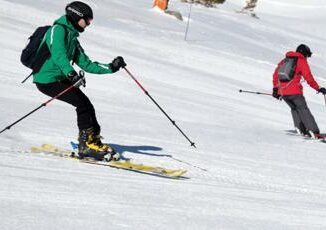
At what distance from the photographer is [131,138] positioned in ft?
31.6

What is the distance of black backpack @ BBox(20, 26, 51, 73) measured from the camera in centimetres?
700

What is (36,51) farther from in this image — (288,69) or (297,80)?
(297,80)

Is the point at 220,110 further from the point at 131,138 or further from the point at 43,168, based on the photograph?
the point at 43,168

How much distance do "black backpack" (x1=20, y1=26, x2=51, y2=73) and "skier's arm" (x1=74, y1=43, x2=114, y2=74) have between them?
493 millimetres

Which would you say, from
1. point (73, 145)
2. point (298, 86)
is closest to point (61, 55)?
point (73, 145)

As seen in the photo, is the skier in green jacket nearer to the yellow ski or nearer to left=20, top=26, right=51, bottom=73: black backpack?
left=20, top=26, right=51, bottom=73: black backpack

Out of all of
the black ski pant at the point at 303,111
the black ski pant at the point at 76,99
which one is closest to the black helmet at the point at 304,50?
the black ski pant at the point at 303,111

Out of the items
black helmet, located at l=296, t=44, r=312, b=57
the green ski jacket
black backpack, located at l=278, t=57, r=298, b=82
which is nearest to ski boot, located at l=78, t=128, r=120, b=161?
the green ski jacket

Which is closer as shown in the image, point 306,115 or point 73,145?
point 73,145

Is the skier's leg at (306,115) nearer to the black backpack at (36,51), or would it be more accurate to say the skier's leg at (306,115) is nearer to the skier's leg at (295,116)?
the skier's leg at (295,116)

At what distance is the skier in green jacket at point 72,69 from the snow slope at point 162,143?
1.80 ft

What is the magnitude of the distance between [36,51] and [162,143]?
313 centimetres

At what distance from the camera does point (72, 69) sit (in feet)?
22.7

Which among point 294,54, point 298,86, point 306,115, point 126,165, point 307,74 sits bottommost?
point 306,115
